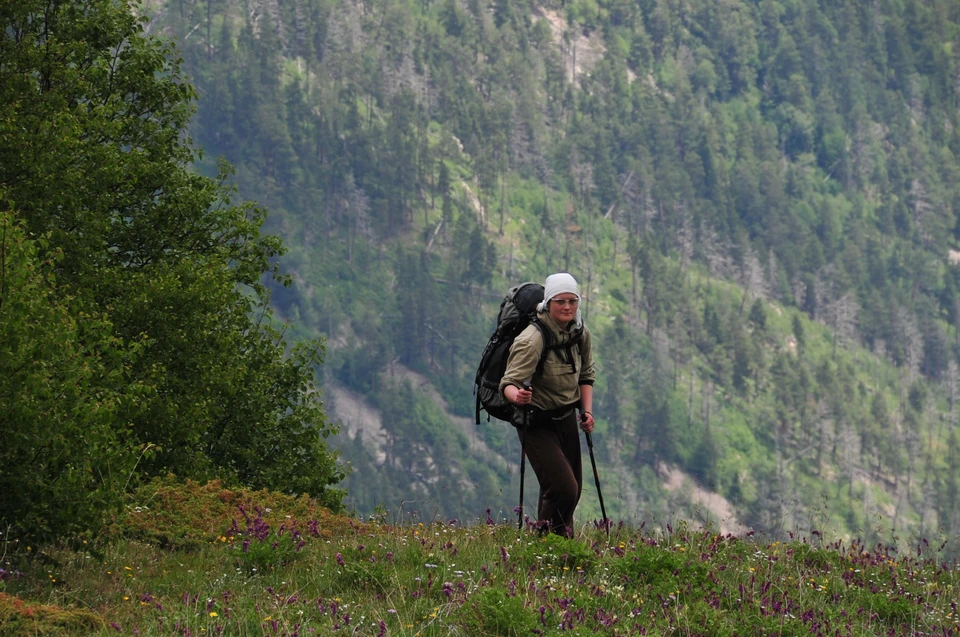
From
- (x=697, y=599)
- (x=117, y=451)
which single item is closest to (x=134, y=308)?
(x=117, y=451)

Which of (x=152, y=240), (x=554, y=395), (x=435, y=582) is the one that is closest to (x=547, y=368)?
(x=554, y=395)

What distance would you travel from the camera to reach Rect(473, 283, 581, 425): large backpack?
10.9m

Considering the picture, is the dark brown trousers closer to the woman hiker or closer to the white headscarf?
the woman hiker

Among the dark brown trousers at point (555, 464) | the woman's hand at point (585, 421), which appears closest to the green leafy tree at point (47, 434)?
the dark brown trousers at point (555, 464)

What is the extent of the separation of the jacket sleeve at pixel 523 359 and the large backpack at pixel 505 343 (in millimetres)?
185

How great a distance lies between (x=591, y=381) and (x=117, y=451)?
4.09 metres

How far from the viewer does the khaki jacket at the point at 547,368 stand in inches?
417

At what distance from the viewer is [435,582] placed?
8797 mm

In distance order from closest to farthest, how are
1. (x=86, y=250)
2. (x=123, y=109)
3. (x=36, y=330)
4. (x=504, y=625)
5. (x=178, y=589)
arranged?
(x=504, y=625) → (x=178, y=589) → (x=36, y=330) → (x=86, y=250) → (x=123, y=109)

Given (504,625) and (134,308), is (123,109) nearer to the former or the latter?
(134,308)

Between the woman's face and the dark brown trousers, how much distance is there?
0.93 meters

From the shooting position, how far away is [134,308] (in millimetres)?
19938

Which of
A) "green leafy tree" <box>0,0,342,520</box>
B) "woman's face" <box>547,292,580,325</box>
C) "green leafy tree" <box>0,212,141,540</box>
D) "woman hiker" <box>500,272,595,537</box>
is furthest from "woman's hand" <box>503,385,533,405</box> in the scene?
"green leafy tree" <box>0,0,342,520</box>

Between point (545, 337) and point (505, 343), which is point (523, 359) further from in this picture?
point (505, 343)
